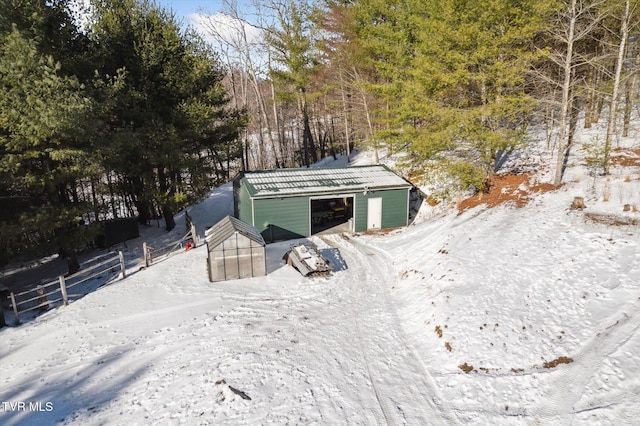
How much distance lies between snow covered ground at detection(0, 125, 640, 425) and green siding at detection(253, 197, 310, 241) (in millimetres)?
4033

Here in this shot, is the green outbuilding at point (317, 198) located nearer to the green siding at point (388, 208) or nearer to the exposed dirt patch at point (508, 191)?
the green siding at point (388, 208)

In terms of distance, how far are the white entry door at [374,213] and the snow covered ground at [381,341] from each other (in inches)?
204

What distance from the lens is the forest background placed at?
12.4 m

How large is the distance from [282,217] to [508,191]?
10.4 metres

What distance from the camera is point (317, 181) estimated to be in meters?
17.9

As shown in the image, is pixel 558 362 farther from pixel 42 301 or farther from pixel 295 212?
pixel 42 301

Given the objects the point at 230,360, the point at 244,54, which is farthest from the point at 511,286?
the point at 244,54

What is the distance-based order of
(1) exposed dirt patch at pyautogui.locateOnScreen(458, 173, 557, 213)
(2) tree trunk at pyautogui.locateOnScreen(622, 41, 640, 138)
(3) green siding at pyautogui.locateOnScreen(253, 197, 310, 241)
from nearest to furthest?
1. (1) exposed dirt patch at pyautogui.locateOnScreen(458, 173, 557, 213)
2. (2) tree trunk at pyautogui.locateOnScreen(622, 41, 640, 138)
3. (3) green siding at pyautogui.locateOnScreen(253, 197, 310, 241)

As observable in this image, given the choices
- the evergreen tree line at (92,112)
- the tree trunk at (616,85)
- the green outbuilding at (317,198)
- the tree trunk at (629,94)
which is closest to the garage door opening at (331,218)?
the green outbuilding at (317,198)

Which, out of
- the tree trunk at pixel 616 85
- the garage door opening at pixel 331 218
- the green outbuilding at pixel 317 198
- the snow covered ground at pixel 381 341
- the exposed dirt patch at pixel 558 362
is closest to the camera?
the snow covered ground at pixel 381 341

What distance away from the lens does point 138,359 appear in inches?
332

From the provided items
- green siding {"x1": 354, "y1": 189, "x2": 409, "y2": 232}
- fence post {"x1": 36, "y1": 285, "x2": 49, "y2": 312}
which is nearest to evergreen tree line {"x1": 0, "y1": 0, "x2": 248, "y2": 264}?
fence post {"x1": 36, "y1": 285, "x2": 49, "y2": 312}

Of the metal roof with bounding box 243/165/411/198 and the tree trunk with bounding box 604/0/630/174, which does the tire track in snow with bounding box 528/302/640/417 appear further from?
the metal roof with bounding box 243/165/411/198

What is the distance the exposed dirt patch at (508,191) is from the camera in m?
14.6
